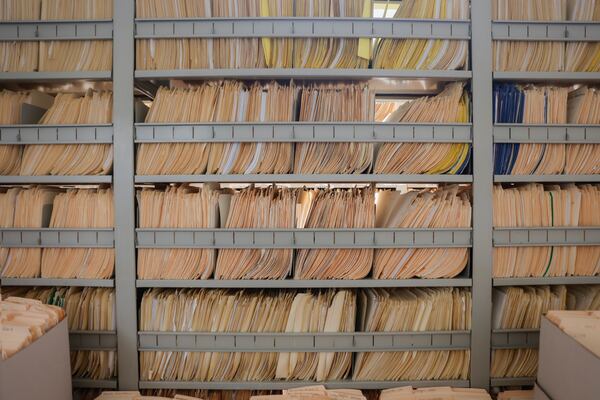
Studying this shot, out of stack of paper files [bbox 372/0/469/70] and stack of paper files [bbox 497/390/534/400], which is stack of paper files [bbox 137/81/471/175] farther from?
stack of paper files [bbox 497/390/534/400]

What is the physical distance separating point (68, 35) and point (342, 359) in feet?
6.78

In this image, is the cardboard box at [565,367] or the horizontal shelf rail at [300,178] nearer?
the cardboard box at [565,367]

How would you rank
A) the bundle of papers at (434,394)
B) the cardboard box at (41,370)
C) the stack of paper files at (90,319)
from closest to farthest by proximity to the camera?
the cardboard box at (41,370), the bundle of papers at (434,394), the stack of paper files at (90,319)

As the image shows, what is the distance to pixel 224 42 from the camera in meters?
1.69

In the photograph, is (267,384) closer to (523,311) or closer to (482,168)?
(523,311)

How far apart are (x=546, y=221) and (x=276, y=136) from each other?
1388 millimetres

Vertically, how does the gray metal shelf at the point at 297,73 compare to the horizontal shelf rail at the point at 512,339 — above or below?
above

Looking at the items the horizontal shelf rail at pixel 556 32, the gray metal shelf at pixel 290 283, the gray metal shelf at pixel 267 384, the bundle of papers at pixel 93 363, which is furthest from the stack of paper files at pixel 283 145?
the gray metal shelf at pixel 267 384

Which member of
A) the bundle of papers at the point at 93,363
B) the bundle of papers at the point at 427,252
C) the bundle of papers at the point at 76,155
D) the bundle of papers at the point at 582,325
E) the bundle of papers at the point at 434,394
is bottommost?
the bundle of papers at the point at 434,394

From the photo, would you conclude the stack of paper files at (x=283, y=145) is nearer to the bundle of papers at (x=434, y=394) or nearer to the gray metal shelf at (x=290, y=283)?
the gray metal shelf at (x=290, y=283)

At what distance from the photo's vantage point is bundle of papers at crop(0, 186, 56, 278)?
169 centimetres

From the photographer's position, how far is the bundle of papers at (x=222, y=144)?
1689mm

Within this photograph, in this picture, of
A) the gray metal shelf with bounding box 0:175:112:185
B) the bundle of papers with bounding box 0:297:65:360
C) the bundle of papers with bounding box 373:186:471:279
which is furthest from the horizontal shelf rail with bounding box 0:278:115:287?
the bundle of papers with bounding box 373:186:471:279

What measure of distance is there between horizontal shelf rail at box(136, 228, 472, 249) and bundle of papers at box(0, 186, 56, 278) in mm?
510
